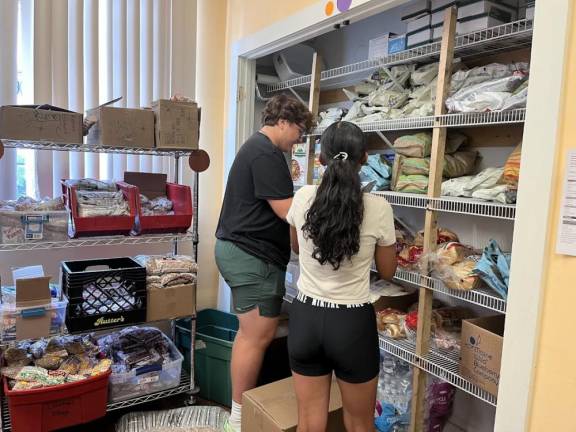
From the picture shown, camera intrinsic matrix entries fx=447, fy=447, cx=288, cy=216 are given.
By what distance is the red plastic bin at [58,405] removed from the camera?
1.93 metres

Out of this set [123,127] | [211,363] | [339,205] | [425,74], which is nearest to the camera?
[339,205]

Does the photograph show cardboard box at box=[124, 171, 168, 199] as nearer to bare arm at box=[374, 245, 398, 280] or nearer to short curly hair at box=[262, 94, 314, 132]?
short curly hair at box=[262, 94, 314, 132]

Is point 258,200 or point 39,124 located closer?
point 258,200

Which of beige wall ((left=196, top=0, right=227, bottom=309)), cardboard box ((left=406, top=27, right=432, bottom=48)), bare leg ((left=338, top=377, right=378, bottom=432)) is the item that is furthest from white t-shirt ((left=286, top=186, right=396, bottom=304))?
beige wall ((left=196, top=0, right=227, bottom=309))

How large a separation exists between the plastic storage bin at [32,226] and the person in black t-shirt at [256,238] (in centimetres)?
79

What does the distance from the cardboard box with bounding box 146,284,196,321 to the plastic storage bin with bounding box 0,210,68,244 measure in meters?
0.51

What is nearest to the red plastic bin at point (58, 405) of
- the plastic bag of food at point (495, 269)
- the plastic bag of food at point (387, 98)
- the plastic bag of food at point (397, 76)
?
the plastic bag of food at point (495, 269)

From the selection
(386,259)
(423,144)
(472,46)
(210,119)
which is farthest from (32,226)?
(472,46)

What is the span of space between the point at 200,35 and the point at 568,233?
253 centimetres

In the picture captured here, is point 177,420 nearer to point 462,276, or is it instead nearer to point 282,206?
point 282,206

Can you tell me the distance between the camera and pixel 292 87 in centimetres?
289

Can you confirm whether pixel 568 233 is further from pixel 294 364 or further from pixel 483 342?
pixel 294 364

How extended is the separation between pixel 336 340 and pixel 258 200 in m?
0.71

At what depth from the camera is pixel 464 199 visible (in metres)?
1.72
